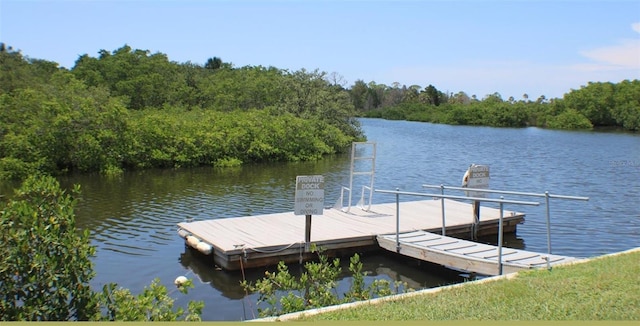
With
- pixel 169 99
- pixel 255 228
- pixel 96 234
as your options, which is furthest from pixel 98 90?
pixel 255 228

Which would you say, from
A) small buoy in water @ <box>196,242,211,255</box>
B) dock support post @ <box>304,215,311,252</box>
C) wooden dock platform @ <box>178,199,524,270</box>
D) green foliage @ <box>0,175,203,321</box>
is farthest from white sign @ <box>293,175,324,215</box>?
green foliage @ <box>0,175,203,321</box>

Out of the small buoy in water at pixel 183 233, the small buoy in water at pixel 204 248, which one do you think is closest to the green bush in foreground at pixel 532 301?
the small buoy in water at pixel 204 248

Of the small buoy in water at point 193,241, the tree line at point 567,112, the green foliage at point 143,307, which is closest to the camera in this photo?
the green foliage at point 143,307

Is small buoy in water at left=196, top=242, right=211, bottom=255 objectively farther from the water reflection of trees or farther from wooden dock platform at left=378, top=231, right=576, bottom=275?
wooden dock platform at left=378, top=231, right=576, bottom=275

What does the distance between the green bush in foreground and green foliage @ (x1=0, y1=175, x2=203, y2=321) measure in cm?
194

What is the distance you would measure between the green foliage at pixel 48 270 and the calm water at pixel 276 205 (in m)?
2.30

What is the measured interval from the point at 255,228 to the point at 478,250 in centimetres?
500

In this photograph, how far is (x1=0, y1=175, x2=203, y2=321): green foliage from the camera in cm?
525

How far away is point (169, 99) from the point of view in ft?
158

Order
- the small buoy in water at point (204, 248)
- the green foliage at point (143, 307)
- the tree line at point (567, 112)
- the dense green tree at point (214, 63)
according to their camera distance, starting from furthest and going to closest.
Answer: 1. the dense green tree at point (214, 63)
2. the tree line at point (567, 112)
3. the small buoy in water at point (204, 248)
4. the green foliage at point (143, 307)

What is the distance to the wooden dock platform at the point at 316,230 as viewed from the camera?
11.4 metres

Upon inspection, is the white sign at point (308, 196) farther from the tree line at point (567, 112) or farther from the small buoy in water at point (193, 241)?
the tree line at point (567, 112)

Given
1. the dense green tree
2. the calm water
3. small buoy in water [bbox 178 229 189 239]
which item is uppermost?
the dense green tree

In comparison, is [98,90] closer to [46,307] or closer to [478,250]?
[478,250]
